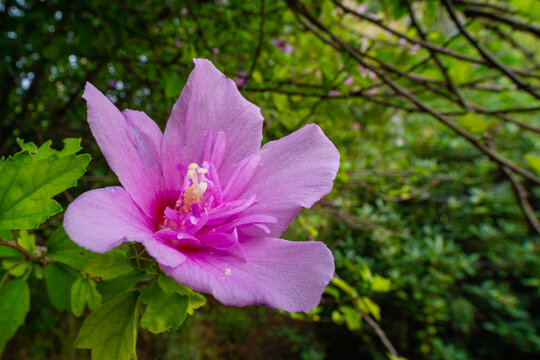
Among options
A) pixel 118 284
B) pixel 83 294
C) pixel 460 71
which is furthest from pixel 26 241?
pixel 460 71

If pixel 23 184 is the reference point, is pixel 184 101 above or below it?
above

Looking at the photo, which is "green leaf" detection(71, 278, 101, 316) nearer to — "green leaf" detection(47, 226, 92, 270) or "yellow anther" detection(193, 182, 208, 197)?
"green leaf" detection(47, 226, 92, 270)

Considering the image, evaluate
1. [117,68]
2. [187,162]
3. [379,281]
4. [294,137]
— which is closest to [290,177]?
[294,137]

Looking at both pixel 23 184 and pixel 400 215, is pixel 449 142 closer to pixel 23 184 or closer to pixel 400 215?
pixel 400 215

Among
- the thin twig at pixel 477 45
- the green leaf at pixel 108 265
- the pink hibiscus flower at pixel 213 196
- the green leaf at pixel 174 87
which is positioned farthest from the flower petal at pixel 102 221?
the thin twig at pixel 477 45

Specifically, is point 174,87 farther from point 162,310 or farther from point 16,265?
point 162,310

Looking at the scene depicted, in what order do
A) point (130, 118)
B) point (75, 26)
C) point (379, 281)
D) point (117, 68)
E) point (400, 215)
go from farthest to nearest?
point (400, 215) → point (117, 68) → point (75, 26) → point (379, 281) → point (130, 118)

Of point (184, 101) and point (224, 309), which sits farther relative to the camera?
point (224, 309)

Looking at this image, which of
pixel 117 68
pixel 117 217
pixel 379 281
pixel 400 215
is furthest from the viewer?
pixel 400 215
